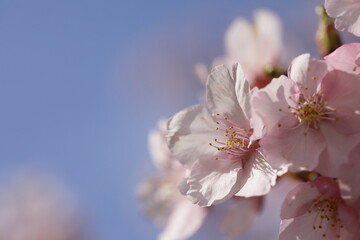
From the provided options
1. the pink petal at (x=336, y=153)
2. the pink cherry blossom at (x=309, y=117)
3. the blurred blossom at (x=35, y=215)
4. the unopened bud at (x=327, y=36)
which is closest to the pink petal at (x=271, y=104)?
the pink cherry blossom at (x=309, y=117)

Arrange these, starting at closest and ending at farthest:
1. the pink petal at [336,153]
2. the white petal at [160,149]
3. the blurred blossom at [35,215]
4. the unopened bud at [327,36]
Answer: the pink petal at [336,153] < the unopened bud at [327,36] < the white petal at [160,149] < the blurred blossom at [35,215]

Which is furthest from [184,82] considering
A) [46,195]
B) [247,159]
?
[247,159]

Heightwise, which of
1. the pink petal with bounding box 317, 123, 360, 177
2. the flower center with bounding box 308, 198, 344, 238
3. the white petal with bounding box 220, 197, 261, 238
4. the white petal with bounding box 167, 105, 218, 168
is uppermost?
the white petal with bounding box 167, 105, 218, 168

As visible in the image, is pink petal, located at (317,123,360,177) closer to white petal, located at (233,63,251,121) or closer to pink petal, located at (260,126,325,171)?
pink petal, located at (260,126,325,171)

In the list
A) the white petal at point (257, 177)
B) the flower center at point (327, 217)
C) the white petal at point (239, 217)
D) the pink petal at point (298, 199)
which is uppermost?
the white petal at point (257, 177)

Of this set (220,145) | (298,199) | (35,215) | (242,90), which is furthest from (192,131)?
(35,215)

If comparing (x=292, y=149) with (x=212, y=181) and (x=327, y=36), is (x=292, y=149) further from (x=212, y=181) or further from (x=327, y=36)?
(x=327, y=36)

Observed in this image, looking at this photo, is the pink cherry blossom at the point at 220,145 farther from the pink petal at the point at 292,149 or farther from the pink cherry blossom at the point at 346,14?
the pink cherry blossom at the point at 346,14

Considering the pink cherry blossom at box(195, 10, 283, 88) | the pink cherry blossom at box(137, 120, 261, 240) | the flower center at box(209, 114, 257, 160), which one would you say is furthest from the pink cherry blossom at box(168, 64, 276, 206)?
the pink cherry blossom at box(195, 10, 283, 88)
